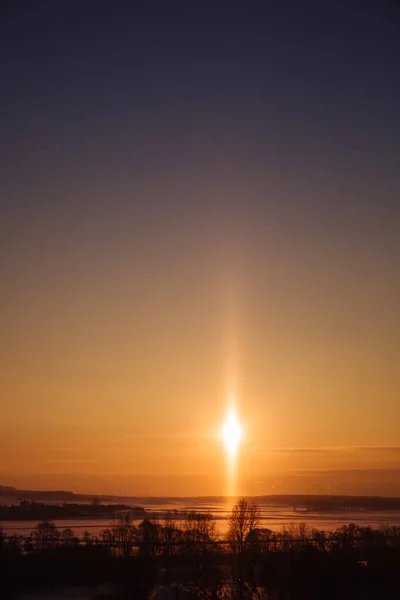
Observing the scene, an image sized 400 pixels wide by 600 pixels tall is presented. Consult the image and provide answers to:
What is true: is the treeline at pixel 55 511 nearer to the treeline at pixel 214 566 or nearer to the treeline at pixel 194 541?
the treeline at pixel 194 541

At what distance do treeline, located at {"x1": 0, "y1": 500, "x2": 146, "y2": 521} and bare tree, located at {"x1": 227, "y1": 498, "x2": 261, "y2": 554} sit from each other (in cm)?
3311

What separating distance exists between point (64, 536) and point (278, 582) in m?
30.4

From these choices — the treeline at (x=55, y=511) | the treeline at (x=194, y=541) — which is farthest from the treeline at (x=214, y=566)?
the treeline at (x=55, y=511)

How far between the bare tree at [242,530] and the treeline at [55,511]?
109 feet

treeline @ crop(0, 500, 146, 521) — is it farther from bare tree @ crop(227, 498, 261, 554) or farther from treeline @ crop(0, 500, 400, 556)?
bare tree @ crop(227, 498, 261, 554)

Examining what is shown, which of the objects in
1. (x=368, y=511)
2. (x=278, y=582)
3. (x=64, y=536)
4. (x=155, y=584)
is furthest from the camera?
(x=368, y=511)

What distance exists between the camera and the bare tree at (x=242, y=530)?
61.4 meters

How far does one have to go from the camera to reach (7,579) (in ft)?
157

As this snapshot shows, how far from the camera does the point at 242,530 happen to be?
6856cm

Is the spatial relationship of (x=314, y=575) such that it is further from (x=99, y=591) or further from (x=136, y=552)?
(x=136, y=552)

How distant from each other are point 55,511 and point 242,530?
48334mm

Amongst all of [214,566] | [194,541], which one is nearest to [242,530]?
[194,541]

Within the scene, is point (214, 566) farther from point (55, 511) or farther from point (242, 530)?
point (55, 511)

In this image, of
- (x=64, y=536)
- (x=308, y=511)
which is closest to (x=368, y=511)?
(x=308, y=511)
